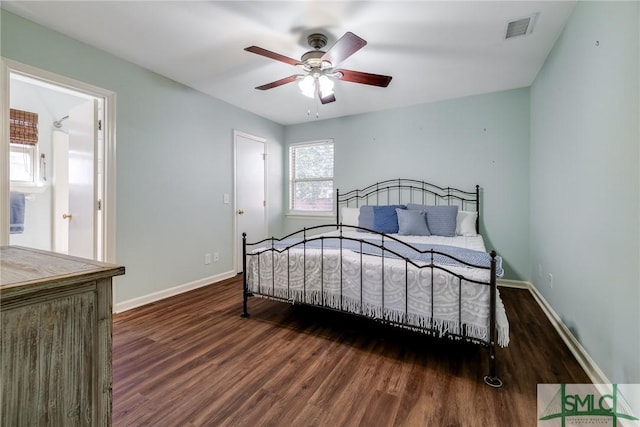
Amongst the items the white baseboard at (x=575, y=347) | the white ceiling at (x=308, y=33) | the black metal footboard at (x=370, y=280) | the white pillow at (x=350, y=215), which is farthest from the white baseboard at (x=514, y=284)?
the white ceiling at (x=308, y=33)

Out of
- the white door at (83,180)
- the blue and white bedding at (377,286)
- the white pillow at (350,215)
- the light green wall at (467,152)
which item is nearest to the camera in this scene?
the blue and white bedding at (377,286)

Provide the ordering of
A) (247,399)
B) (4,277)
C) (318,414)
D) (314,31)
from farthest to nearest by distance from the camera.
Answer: (314,31), (247,399), (318,414), (4,277)

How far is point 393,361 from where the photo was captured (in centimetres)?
189

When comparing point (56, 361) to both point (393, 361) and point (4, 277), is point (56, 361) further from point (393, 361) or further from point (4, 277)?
point (393, 361)

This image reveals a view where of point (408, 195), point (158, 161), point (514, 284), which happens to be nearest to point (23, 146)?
point (158, 161)

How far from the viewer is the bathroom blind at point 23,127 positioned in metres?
3.50

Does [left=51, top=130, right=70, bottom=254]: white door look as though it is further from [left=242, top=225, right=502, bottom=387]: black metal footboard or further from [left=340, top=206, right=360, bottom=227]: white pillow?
[left=340, top=206, right=360, bottom=227]: white pillow

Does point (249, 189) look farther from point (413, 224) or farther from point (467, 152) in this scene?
point (467, 152)

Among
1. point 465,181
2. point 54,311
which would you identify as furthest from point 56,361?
point 465,181

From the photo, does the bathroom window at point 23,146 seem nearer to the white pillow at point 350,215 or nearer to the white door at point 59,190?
the white door at point 59,190

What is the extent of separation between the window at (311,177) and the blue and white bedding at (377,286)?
216 centimetres

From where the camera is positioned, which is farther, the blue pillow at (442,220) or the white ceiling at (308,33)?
the blue pillow at (442,220)

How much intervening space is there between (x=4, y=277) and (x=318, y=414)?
1348mm

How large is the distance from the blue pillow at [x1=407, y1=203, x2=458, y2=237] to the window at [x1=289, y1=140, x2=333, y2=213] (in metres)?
1.69
